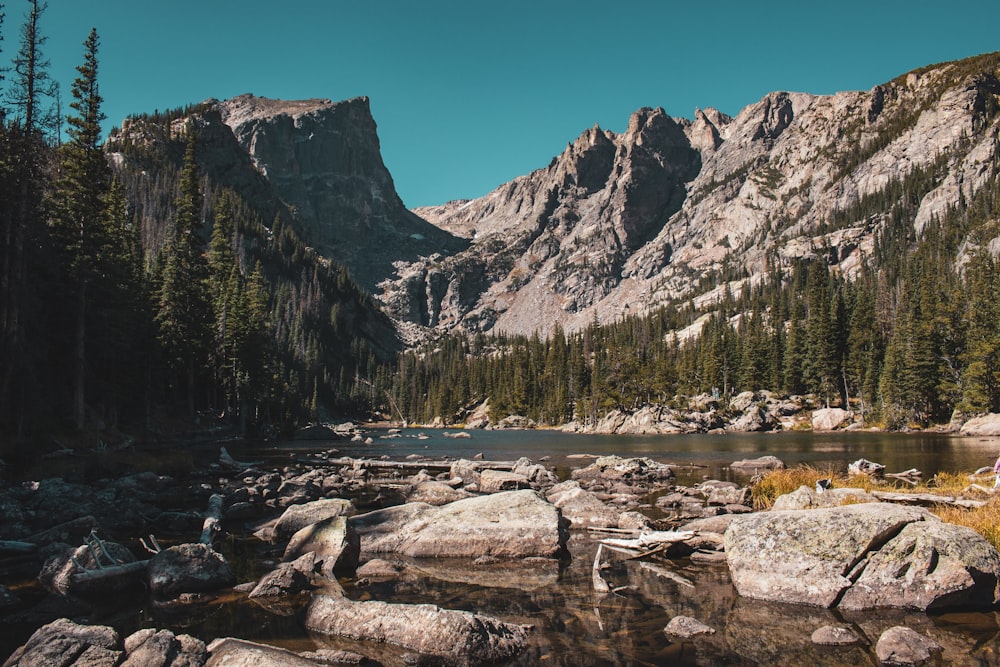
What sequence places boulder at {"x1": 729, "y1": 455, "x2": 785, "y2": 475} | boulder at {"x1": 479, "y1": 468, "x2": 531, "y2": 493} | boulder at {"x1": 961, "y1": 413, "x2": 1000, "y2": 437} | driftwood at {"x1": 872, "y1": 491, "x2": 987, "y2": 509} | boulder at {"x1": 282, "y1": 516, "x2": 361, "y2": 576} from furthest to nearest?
boulder at {"x1": 961, "y1": 413, "x2": 1000, "y2": 437}, boulder at {"x1": 729, "y1": 455, "x2": 785, "y2": 475}, boulder at {"x1": 479, "y1": 468, "x2": 531, "y2": 493}, driftwood at {"x1": 872, "y1": 491, "x2": 987, "y2": 509}, boulder at {"x1": 282, "y1": 516, "x2": 361, "y2": 576}

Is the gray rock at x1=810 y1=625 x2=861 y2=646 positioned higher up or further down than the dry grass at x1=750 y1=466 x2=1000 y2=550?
further down

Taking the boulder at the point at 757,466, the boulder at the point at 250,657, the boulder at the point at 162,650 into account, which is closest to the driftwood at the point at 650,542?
the boulder at the point at 250,657

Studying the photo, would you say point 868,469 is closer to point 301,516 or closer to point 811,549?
point 811,549

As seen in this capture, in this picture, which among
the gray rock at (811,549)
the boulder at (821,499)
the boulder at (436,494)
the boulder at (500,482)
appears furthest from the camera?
the boulder at (500,482)

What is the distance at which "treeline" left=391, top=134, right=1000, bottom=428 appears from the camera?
73.2 m

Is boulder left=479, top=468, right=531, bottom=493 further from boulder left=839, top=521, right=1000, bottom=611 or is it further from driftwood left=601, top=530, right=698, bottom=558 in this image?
boulder left=839, top=521, right=1000, bottom=611

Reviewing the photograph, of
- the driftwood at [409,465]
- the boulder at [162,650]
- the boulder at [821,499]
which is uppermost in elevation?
the boulder at [821,499]

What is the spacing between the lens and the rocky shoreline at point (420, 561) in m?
8.40

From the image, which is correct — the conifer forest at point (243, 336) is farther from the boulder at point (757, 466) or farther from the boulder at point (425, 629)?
the boulder at point (757, 466)

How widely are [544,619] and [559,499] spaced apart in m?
10.8

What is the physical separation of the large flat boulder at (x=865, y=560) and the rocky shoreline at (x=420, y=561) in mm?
28

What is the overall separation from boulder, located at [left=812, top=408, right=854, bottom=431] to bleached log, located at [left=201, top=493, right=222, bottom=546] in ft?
282

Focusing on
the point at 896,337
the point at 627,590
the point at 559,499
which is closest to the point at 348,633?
the point at 627,590

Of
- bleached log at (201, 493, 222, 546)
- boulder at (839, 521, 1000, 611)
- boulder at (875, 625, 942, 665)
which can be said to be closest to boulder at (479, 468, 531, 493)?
bleached log at (201, 493, 222, 546)
